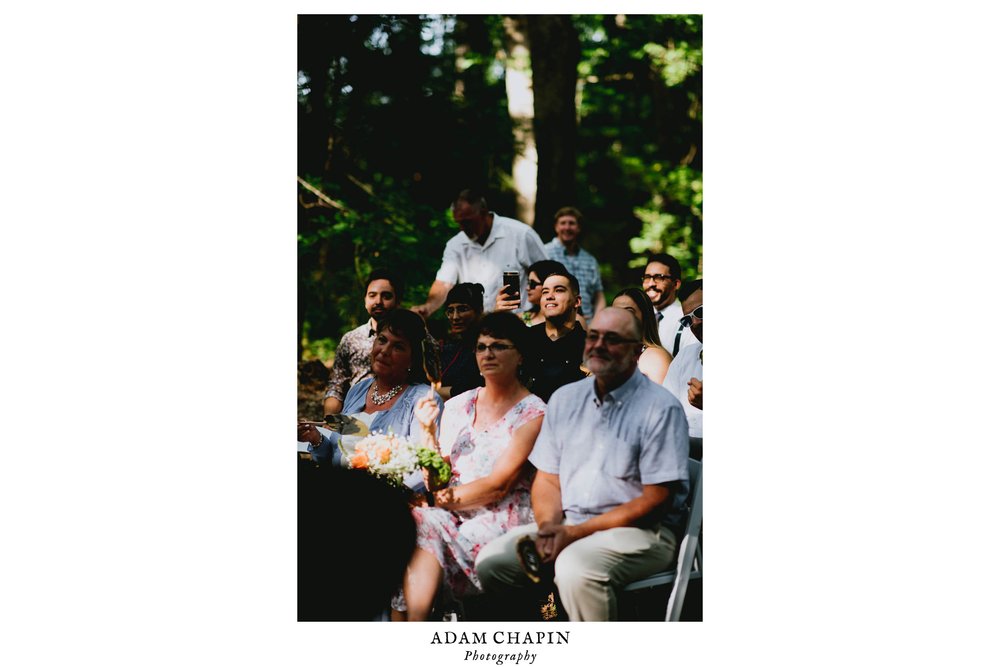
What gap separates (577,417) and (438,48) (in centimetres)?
383

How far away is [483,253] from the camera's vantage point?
5184 mm

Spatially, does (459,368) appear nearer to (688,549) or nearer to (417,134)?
(688,549)

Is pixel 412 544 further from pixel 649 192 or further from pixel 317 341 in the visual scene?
pixel 649 192

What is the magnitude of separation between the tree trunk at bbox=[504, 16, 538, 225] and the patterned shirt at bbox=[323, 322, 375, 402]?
195 cm

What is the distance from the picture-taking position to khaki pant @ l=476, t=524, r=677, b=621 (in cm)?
408

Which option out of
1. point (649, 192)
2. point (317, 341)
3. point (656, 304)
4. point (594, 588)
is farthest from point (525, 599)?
point (649, 192)

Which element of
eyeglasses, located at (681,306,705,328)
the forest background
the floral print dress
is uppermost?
the forest background

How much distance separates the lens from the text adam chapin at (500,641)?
14.2ft

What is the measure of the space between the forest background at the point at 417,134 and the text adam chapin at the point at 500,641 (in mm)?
1692

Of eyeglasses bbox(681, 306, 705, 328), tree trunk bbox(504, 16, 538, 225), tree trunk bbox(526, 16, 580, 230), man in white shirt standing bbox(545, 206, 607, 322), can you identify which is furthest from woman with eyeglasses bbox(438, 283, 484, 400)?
tree trunk bbox(526, 16, 580, 230)

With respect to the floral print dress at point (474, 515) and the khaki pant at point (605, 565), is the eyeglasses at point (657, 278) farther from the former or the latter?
the khaki pant at point (605, 565)

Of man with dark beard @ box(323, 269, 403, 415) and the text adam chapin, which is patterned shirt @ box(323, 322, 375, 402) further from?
the text adam chapin

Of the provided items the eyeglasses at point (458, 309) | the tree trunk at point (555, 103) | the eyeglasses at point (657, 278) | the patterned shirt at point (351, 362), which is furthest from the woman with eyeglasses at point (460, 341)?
the tree trunk at point (555, 103)

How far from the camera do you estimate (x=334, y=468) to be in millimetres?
4598
